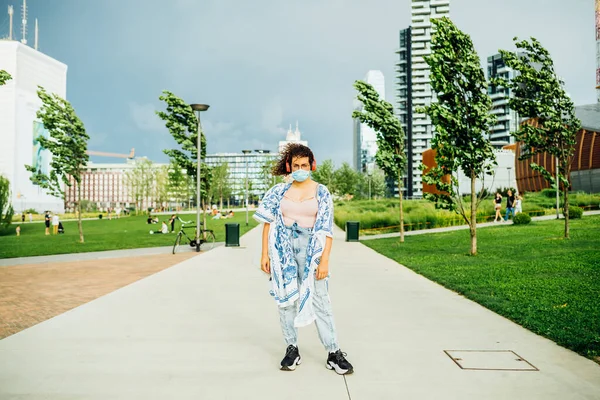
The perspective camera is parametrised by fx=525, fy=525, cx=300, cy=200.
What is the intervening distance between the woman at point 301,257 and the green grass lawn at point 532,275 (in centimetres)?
245

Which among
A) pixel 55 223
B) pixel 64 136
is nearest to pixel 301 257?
pixel 64 136

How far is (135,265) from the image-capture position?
13.6 metres

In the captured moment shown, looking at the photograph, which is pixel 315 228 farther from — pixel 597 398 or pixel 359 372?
pixel 597 398

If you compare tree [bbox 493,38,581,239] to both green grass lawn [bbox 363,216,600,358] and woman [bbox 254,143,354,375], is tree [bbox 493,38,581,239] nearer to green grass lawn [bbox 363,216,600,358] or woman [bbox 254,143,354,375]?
green grass lawn [bbox 363,216,600,358]

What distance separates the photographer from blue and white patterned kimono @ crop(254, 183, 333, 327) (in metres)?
4.34

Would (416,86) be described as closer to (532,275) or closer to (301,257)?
(532,275)

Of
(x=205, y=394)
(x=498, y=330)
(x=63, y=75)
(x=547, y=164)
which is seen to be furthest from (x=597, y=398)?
(x=63, y=75)

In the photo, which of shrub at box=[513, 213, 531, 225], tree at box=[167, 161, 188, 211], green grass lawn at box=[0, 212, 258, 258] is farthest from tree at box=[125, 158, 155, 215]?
shrub at box=[513, 213, 531, 225]

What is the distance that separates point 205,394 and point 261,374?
1.98ft

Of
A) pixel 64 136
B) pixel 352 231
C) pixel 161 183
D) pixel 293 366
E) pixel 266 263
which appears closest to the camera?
pixel 293 366

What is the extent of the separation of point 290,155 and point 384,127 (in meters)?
16.1

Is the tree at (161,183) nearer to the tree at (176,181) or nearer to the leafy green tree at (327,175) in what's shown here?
the tree at (176,181)

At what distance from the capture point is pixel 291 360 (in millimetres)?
4391

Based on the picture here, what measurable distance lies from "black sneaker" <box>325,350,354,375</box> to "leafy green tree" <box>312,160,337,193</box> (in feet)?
224
